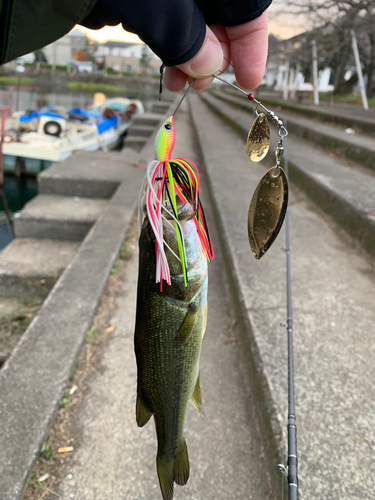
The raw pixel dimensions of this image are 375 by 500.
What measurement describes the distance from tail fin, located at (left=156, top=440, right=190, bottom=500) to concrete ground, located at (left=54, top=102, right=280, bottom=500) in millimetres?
629

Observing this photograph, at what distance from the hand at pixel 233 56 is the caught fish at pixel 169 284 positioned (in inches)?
8.3

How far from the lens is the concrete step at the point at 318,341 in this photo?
63.4 inches

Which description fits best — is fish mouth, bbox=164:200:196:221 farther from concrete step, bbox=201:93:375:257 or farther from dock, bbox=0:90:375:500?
concrete step, bbox=201:93:375:257

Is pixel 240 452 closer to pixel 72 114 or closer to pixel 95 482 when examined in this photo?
pixel 95 482

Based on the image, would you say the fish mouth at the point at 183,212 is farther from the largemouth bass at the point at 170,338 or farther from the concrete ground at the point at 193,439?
the concrete ground at the point at 193,439

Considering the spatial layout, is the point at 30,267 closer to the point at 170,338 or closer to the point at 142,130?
the point at 170,338

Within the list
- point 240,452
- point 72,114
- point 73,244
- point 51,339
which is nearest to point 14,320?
point 73,244

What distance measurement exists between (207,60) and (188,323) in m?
0.79

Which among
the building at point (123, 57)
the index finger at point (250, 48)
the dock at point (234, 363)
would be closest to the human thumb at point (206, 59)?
the index finger at point (250, 48)

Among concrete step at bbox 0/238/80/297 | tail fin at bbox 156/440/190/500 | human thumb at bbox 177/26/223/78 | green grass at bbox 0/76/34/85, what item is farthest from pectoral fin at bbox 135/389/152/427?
green grass at bbox 0/76/34/85

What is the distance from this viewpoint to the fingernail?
3.18ft

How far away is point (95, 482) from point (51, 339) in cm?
100

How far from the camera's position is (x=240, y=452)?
1.88 m

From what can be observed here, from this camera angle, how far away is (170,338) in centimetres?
103
